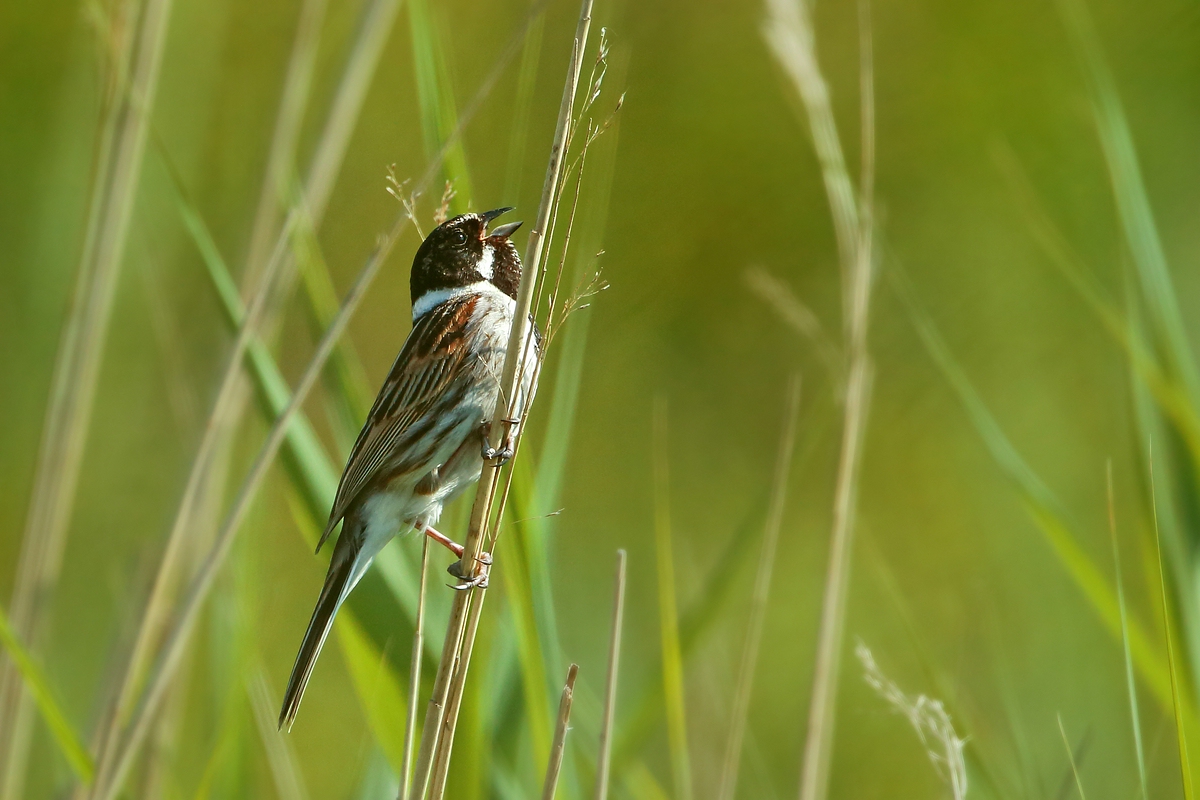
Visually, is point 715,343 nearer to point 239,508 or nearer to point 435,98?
point 435,98

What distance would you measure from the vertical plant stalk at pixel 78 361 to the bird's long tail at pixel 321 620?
1.80ft

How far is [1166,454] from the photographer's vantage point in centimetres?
199

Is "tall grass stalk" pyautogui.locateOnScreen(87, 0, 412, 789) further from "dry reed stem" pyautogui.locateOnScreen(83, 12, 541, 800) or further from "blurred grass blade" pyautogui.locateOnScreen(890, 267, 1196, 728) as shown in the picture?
"blurred grass blade" pyautogui.locateOnScreen(890, 267, 1196, 728)

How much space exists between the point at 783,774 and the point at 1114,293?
2.35 m

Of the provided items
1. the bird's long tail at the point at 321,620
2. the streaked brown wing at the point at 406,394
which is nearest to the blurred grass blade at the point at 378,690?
the bird's long tail at the point at 321,620

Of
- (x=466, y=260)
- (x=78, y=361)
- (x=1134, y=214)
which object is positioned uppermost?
(x=1134, y=214)

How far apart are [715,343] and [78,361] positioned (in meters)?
3.86

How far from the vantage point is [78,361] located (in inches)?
90.2

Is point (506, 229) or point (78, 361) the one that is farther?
point (506, 229)

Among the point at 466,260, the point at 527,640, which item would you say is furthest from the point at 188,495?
the point at 466,260

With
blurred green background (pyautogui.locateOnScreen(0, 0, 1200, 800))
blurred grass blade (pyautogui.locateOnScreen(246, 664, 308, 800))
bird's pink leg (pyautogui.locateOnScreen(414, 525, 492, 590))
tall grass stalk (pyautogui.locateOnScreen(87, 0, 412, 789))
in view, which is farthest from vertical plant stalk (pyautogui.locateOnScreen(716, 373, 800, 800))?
tall grass stalk (pyautogui.locateOnScreen(87, 0, 412, 789))

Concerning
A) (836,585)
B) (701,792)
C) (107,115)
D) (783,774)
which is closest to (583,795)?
(836,585)

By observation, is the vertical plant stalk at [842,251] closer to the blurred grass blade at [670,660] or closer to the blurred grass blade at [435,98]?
the blurred grass blade at [670,660]

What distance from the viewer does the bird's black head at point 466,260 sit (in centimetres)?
304
